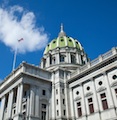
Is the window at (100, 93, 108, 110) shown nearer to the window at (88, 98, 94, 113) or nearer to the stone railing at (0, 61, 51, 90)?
the window at (88, 98, 94, 113)

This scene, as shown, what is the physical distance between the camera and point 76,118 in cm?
3409

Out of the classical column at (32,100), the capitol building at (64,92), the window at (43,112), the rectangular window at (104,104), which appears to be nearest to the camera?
the rectangular window at (104,104)

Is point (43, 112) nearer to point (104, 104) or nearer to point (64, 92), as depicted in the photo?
point (64, 92)

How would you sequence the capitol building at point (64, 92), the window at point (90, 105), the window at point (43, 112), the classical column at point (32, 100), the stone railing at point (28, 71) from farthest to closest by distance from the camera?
the stone railing at point (28, 71)
the window at point (43, 112)
the classical column at point (32, 100)
the window at point (90, 105)
the capitol building at point (64, 92)

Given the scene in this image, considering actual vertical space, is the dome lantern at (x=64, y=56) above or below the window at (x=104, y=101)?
above

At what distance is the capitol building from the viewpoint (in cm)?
3066

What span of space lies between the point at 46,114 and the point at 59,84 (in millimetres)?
6958

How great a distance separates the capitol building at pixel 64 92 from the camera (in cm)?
3066

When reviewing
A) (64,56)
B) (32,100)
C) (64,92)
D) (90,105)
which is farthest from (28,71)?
(64,56)

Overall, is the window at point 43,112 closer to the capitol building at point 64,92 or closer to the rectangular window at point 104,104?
the capitol building at point 64,92

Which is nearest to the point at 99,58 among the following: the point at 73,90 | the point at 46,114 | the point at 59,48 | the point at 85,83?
the point at 85,83

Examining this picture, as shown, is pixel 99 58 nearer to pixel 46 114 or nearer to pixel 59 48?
pixel 46 114

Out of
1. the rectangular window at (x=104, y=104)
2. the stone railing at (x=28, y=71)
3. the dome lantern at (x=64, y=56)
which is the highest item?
the dome lantern at (x=64, y=56)

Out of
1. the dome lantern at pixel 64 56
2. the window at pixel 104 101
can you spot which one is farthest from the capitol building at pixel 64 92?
the dome lantern at pixel 64 56
